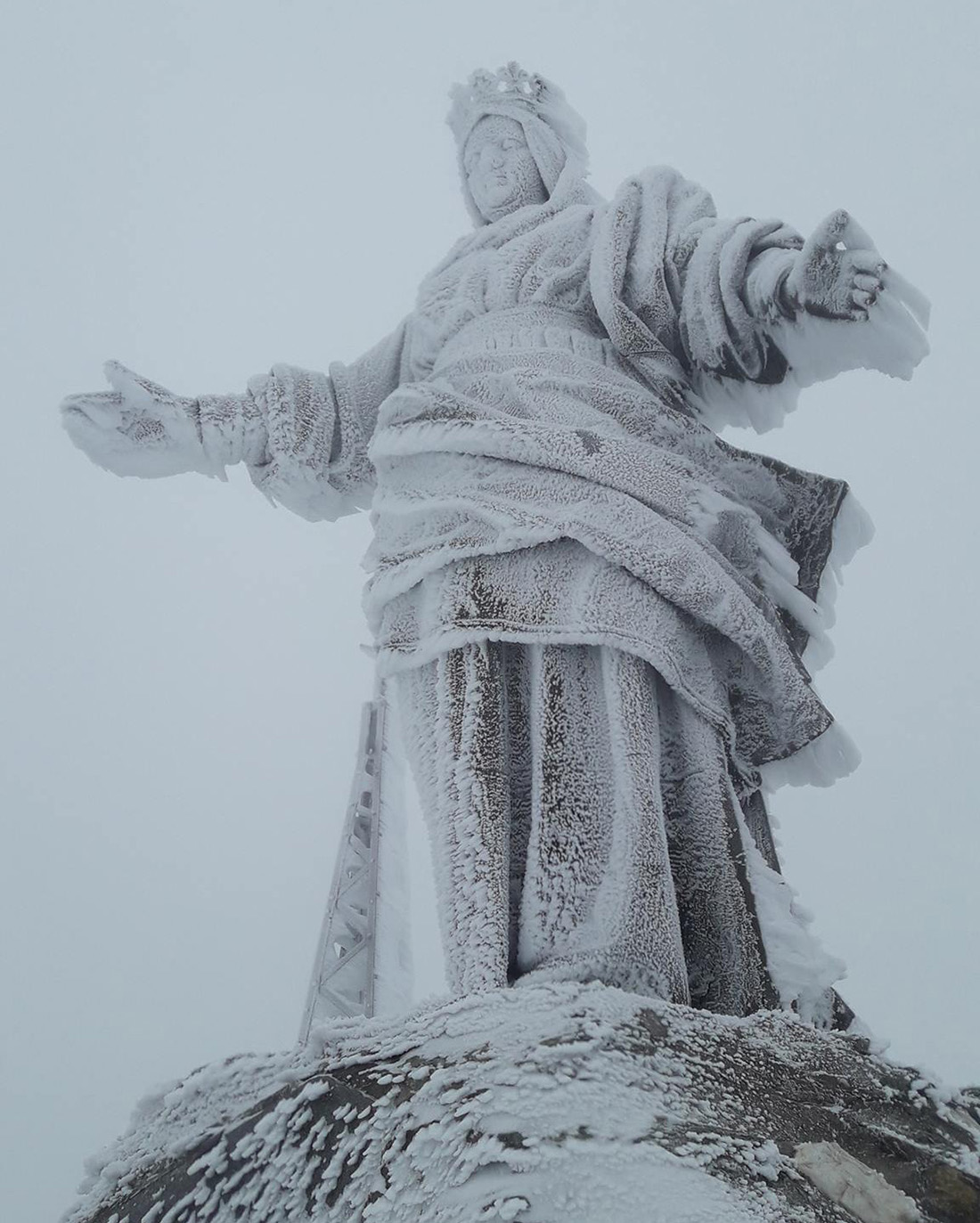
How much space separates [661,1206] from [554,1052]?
24cm

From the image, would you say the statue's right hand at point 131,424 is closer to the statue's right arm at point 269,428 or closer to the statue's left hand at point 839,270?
the statue's right arm at point 269,428

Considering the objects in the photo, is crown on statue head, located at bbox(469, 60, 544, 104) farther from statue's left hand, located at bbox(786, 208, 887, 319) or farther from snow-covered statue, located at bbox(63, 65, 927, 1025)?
statue's left hand, located at bbox(786, 208, 887, 319)

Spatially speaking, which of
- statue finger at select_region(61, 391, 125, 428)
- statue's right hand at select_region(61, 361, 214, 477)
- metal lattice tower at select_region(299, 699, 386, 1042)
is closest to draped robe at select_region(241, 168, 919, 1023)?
statue's right hand at select_region(61, 361, 214, 477)

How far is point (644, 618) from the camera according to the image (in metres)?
2.22

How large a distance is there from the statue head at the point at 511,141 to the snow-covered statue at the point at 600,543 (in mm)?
445

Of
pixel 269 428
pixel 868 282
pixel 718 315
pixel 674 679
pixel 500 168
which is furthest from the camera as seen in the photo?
pixel 500 168

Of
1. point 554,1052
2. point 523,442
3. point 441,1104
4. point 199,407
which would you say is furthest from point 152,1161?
point 199,407

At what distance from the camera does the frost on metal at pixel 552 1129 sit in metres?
1.23

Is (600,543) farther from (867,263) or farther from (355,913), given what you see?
(355,913)

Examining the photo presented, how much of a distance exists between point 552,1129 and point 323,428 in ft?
7.93

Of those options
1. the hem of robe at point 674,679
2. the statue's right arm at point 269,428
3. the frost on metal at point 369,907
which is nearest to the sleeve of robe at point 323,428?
the statue's right arm at point 269,428

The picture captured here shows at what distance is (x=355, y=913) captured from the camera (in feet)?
10.8

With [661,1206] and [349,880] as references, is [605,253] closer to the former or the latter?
[349,880]

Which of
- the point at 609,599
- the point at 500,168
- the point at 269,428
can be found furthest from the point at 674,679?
the point at 500,168
